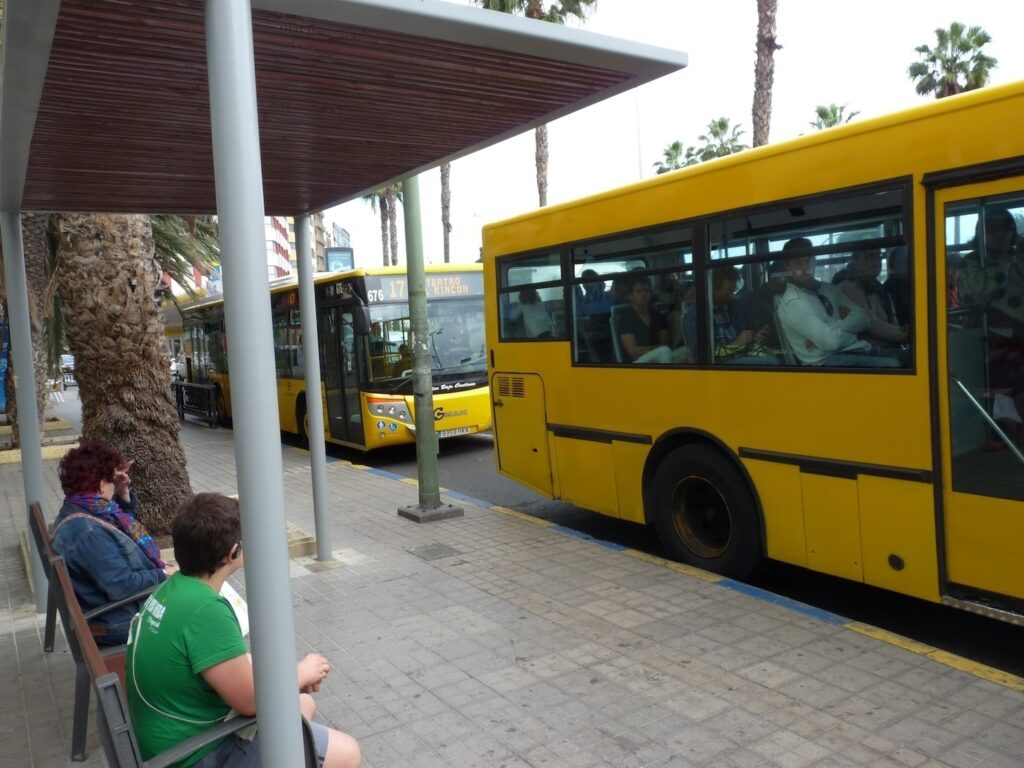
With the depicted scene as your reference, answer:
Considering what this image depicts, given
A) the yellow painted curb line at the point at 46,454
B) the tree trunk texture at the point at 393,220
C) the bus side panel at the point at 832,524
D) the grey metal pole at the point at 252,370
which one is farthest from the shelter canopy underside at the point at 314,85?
the tree trunk texture at the point at 393,220

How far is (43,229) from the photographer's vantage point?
11.8 meters

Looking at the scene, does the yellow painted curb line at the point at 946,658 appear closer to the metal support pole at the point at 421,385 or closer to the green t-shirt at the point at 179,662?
the green t-shirt at the point at 179,662

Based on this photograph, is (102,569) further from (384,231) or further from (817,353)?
(384,231)

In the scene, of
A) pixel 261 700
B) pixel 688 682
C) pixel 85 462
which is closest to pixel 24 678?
pixel 85 462

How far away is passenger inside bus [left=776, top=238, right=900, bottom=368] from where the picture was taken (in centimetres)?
497

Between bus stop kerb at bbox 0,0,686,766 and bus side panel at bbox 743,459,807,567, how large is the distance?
2.73 metres

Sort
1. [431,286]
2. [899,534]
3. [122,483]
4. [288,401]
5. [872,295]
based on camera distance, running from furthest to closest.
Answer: [288,401], [431,286], [872,295], [899,534], [122,483]

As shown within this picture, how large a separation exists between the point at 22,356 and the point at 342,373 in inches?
288

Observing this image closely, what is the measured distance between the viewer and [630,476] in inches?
265

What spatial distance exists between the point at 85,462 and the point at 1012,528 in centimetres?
442

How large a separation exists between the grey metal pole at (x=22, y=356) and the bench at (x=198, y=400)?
13181mm

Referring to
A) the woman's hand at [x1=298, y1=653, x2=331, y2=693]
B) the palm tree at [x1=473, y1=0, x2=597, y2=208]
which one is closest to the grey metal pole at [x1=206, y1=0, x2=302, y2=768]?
the woman's hand at [x1=298, y1=653, x2=331, y2=693]

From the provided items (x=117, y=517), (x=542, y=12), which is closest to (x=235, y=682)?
(x=117, y=517)

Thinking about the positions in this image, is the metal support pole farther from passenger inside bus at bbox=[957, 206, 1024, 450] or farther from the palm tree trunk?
the palm tree trunk
